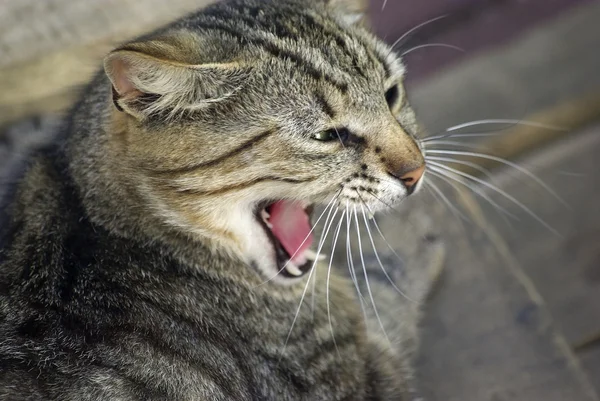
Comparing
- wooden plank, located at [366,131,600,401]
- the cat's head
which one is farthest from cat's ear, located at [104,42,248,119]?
wooden plank, located at [366,131,600,401]

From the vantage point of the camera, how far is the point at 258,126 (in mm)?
1043

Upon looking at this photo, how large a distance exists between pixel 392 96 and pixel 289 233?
325mm

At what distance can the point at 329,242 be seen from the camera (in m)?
1.51

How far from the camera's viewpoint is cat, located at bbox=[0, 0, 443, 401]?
1.00 m

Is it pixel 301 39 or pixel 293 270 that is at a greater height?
pixel 301 39

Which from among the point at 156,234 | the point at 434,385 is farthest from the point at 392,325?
the point at 156,234

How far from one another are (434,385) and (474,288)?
282 millimetres

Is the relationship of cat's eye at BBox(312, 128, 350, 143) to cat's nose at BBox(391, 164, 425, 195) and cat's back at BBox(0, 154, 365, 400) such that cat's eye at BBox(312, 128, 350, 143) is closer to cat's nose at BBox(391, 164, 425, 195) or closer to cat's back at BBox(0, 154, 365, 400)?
cat's nose at BBox(391, 164, 425, 195)

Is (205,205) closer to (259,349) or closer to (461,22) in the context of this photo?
(259,349)

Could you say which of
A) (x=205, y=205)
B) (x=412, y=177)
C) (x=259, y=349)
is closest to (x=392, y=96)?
(x=412, y=177)

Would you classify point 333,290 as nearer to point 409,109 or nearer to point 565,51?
point 409,109

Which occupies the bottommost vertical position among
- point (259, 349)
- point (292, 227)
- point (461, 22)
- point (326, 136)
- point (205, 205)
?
point (259, 349)

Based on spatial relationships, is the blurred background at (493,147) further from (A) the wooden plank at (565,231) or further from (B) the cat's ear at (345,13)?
(B) the cat's ear at (345,13)

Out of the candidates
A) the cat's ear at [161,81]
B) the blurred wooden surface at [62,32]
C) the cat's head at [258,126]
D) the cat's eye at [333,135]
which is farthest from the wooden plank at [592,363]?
the blurred wooden surface at [62,32]
